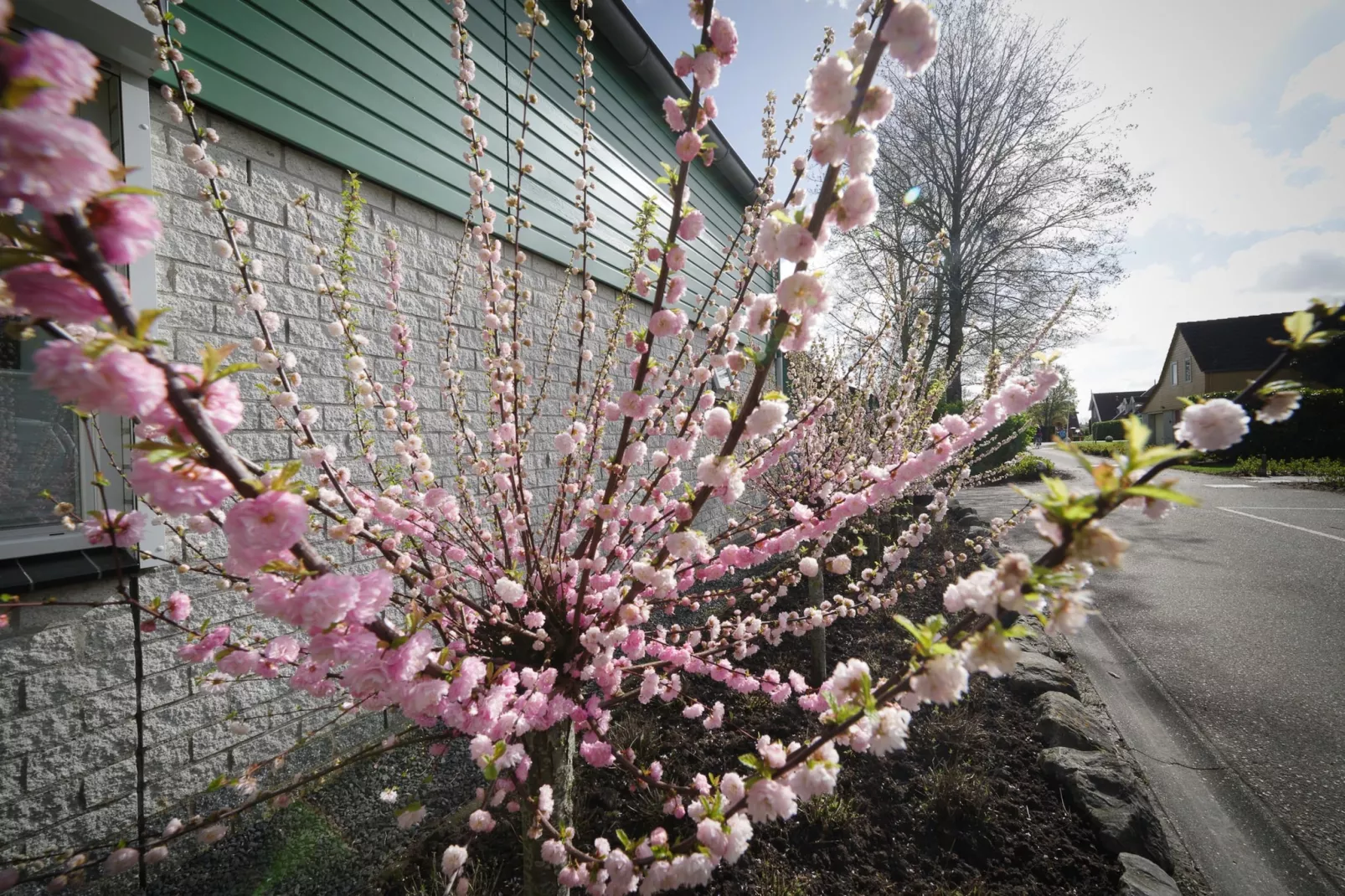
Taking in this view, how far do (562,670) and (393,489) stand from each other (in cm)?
92

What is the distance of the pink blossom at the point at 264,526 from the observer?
775mm

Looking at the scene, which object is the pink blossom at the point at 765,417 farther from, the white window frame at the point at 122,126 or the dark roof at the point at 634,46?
the dark roof at the point at 634,46

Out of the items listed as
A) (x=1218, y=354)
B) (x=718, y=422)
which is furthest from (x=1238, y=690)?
(x=1218, y=354)

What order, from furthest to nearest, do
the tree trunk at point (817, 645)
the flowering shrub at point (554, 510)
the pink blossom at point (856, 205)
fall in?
the tree trunk at point (817, 645) → the pink blossom at point (856, 205) → the flowering shrub at point (554, 510)

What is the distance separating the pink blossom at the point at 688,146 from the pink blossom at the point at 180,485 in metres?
1.14

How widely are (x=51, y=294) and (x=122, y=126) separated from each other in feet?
7.80

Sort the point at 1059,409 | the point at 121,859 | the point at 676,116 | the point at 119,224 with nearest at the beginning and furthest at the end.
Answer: the point at 119,224
the point at 121,859
the point at 676,116
the point at 1059,409

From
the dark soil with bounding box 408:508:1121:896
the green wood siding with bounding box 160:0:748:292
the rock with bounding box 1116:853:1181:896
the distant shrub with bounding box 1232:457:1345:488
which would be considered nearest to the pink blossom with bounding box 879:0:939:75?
the green wood siding with bounding box 160:0:748:292

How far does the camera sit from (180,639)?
227 cm

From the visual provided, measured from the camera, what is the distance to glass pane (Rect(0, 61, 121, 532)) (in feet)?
6.28

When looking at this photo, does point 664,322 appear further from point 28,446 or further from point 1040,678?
point 1040,678

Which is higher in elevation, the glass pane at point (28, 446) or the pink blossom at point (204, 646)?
the glass pane at point (28, 446)

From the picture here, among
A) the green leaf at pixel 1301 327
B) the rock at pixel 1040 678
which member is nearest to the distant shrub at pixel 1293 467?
the rock at pixel 1040 678

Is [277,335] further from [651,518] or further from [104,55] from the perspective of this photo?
[651,518]
